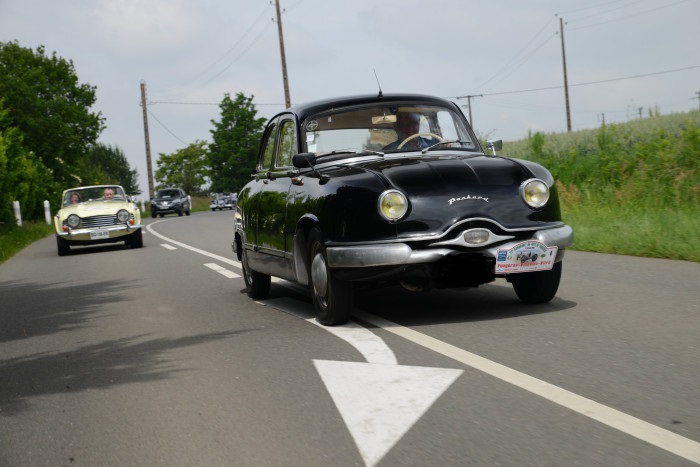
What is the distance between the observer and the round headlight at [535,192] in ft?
21.2

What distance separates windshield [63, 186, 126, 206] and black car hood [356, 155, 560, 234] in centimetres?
1543

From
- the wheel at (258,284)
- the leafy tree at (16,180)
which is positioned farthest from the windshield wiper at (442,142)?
the leafy tree at (16,180)

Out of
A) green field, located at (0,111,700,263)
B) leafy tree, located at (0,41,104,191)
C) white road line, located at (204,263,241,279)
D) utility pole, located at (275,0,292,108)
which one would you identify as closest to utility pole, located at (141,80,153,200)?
leafy tree, located at (0,41,104,191)

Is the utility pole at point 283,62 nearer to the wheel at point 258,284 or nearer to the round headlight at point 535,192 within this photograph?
the wheel at point 258,284

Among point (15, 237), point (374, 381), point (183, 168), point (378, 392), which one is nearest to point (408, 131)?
point (374, 381)

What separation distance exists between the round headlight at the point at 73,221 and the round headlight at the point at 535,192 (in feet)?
49.3

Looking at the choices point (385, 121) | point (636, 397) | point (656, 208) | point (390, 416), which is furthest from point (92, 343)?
point (656, 208)

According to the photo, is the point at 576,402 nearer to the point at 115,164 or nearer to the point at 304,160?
the point at 304,160

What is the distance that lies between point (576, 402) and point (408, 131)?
12.6 ft

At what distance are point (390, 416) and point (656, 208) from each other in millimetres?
10848

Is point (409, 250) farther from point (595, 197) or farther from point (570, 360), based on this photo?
point (595, 197)

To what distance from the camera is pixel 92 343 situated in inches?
275

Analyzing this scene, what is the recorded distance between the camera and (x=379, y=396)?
455cm

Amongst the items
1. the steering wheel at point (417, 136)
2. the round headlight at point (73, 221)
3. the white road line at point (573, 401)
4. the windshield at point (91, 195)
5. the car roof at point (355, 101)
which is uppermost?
the car roof at point (355, 101)
